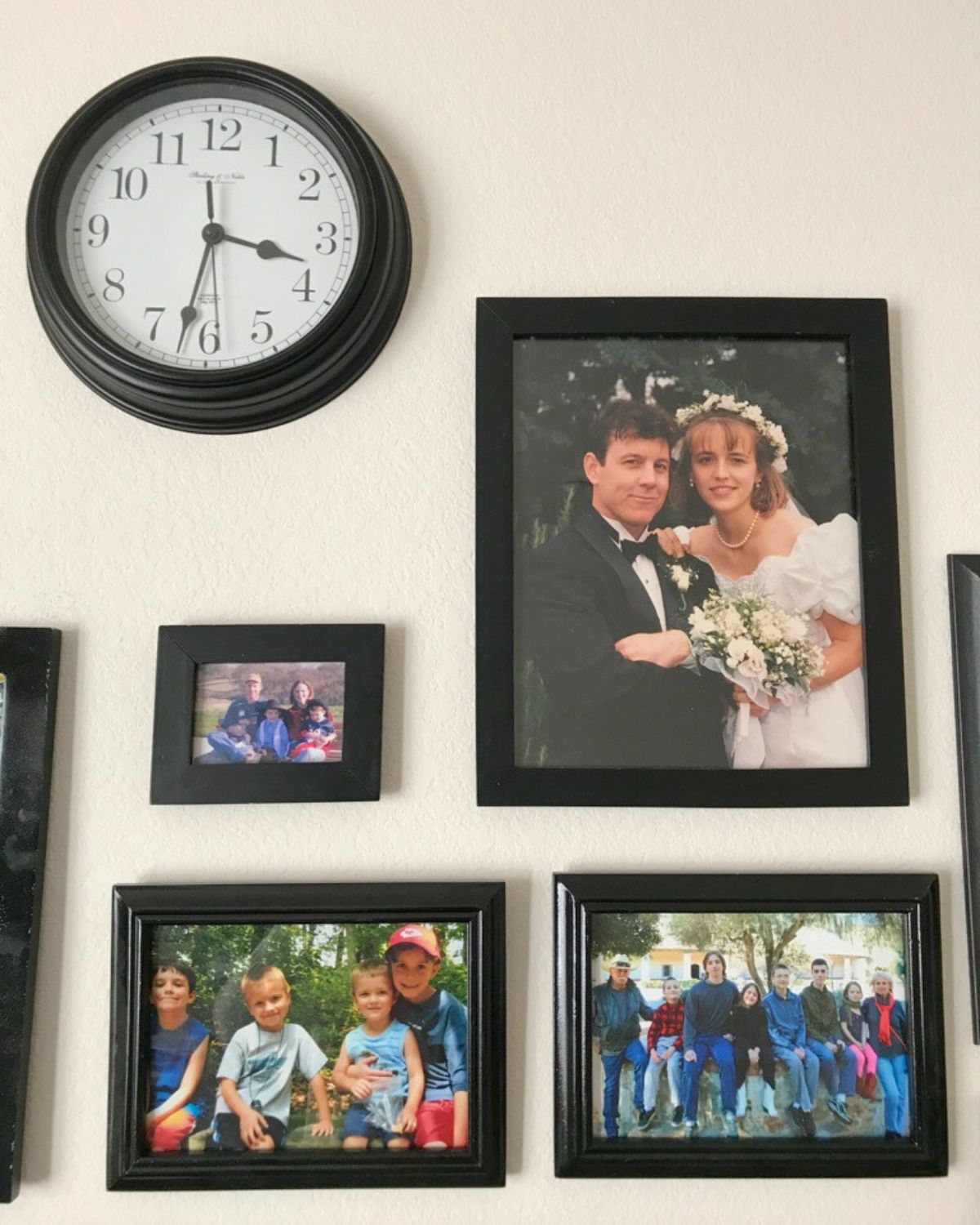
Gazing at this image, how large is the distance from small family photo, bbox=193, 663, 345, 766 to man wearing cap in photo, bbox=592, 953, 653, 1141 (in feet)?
1.10

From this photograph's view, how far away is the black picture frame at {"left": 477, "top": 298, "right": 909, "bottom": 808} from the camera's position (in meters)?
1.02

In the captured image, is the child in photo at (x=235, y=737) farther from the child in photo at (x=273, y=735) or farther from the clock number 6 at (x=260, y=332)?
the clock number 6 at (x=260, y=332)

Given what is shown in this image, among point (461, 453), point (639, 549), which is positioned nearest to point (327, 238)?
point (461, 453)

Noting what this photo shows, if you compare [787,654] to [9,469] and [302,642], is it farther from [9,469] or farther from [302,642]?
[9,469]

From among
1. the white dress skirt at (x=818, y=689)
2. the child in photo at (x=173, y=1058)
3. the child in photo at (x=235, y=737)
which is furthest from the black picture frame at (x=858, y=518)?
the child in photo at (x=173, y=1058)

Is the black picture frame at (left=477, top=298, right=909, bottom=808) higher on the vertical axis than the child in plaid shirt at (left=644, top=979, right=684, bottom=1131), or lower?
higher

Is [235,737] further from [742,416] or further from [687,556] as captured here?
[742,416]

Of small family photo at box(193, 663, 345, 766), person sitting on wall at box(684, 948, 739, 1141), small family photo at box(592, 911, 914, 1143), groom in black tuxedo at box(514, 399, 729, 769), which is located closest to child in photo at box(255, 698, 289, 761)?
small family photo at box(193, 663, 345, 766)

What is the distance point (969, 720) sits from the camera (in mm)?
1043

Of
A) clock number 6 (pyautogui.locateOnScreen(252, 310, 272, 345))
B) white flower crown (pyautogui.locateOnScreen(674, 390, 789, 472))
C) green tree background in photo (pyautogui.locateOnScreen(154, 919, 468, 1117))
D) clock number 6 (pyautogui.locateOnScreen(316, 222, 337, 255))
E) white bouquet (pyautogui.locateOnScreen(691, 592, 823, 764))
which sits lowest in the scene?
green tree background in photo (pyautogui.locateOnScreen(154, 919, 468, 1117))

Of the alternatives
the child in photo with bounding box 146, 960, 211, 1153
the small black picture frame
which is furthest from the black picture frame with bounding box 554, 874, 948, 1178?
the child in photo with bounding box 146, 960, 211, 1153

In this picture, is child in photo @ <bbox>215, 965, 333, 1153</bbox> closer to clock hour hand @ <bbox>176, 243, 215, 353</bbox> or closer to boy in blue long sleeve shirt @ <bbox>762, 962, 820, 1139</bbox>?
boy in blue long sleeve shirt @ <bbox>762, 962, 820, 1139</bbox>

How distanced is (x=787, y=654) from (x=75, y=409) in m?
0.76

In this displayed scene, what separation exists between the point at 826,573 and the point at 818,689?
0.12 meters
